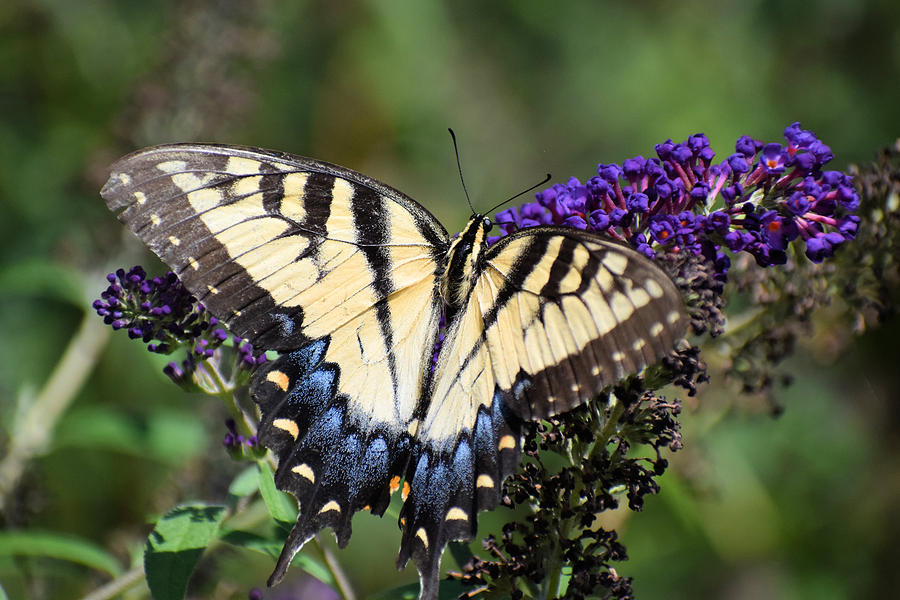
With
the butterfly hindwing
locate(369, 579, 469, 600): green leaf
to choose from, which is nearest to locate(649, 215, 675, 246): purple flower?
the butterfly hindwing

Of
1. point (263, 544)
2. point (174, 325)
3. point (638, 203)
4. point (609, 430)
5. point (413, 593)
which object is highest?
point (638, 203)

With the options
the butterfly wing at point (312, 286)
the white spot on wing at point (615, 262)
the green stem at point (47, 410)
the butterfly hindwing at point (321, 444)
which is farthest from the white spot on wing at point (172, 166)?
the green stem at point (47, 410)

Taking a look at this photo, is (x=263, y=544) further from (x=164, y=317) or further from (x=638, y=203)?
(x=638, y=203)

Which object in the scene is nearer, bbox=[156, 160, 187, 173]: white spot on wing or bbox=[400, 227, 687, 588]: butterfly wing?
bbox=[400, 227, 687, 588]: butterfly wing

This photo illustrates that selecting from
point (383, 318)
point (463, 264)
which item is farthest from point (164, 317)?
point (463, 264)

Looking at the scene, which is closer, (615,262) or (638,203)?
(615,262)

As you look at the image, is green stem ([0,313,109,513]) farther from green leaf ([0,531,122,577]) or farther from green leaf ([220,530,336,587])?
green leaf ([220,530,336,587])

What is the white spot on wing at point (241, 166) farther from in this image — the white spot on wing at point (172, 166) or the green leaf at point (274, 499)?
the green leaf at point (274, 499)

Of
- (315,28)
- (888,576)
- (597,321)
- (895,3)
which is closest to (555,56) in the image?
(315,28)
